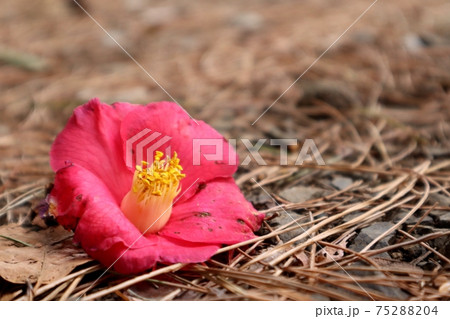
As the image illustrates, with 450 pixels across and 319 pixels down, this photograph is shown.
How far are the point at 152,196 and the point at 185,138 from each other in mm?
289

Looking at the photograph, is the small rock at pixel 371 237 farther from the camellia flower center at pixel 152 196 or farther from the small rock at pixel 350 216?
the camellia flower center at pixel 152 196

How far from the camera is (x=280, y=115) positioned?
9.12 ft

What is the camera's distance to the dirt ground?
1.38 m

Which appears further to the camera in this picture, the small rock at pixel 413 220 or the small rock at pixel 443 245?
the small rock at pixel 413 220

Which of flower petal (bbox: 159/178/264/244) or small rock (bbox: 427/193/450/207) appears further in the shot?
small rock (bbox: 427/193/450/207)

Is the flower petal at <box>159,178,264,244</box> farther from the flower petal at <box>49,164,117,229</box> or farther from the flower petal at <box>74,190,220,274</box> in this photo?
the flower petal at <box>49,164,117,229</box>

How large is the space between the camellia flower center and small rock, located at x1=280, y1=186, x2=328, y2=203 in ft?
1.77

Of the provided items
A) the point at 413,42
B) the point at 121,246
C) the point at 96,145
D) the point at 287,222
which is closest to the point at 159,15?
the point at 413,42

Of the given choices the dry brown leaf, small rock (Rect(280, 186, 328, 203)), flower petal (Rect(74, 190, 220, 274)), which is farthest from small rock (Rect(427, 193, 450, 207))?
the dry brown leaf

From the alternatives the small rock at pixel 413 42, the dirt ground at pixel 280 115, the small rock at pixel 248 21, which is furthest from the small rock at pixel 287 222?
the small rock at pixel 248 21

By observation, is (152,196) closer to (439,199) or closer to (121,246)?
(121,246)

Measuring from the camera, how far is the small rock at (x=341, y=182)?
78.2 inches
